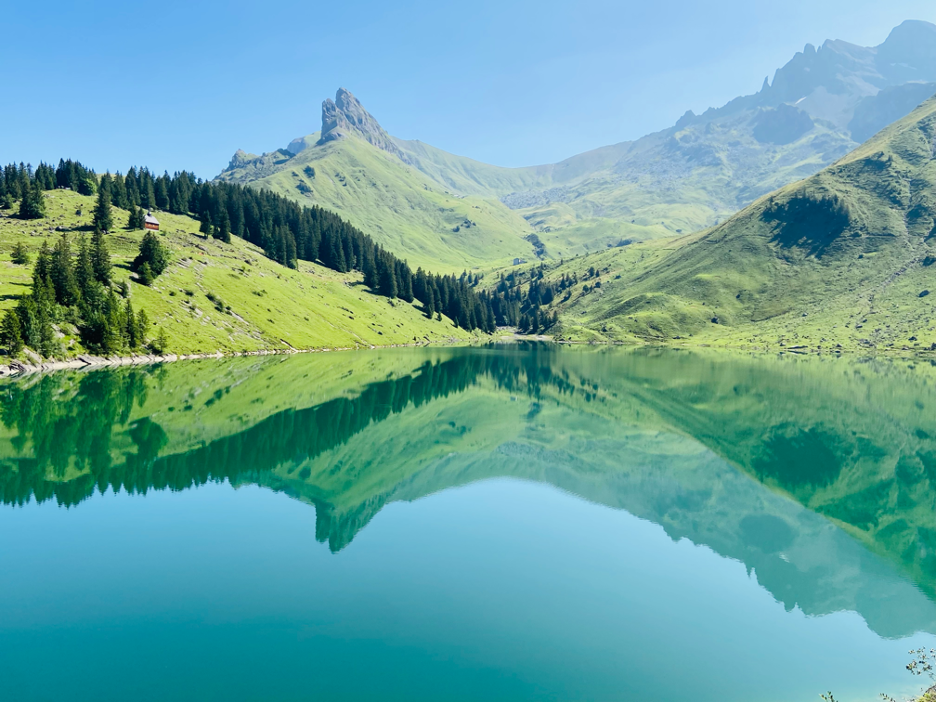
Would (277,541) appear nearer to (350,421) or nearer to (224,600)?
(224,600)

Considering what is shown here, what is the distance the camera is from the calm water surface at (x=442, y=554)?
17609 mm

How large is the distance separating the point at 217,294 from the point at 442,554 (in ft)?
398

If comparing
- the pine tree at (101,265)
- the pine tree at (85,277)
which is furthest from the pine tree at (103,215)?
the pine tree at (85,277)

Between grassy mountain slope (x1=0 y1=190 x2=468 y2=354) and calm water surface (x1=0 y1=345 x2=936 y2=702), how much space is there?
4941 cm

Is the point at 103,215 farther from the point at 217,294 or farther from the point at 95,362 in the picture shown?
the point at 95,362

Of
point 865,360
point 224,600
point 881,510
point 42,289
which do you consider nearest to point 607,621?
point 224,600

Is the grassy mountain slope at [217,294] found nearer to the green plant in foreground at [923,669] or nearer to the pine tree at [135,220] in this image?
the pine tree at [135,220]

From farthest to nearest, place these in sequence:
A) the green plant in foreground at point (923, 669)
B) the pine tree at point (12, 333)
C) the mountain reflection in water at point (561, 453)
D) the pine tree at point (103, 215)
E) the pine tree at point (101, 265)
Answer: the pine tree at point (103, 215) < the pine tree at point (101, 265) < the pine tree at point (12, 333) < the mountain reflection in water at point (561, 453) < the green plant in foreground at point (923, 669)

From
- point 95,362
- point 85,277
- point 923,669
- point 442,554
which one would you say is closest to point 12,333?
point 95,362

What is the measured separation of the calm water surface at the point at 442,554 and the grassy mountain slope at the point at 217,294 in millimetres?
49411

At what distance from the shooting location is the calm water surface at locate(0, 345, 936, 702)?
17.6 m

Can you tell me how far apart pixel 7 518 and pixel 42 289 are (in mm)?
Answer: 75160

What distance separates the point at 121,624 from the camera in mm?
19109

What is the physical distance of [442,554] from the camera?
2803cm
